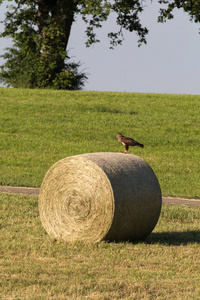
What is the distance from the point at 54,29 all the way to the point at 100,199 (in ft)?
85.2

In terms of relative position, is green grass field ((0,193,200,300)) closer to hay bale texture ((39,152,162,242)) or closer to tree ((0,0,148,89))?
hay bale texture ((39,152,162,242))

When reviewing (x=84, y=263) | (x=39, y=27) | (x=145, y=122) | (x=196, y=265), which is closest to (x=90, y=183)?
(x=84, y=263)

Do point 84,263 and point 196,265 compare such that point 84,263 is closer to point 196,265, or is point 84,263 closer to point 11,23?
point 196,265

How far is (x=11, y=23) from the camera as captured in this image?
34.7 m

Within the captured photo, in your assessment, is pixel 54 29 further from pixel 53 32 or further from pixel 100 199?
pixel 100 199

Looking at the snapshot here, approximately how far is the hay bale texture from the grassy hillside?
543 centimetres

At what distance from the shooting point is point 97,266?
711cm

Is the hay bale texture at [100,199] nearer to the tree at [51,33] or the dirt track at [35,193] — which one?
the dirt track at [35,193]

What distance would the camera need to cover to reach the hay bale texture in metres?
8.28

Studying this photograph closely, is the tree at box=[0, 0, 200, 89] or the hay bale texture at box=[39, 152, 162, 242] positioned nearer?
the hay bale texture at box=[39, 152, 162, 242]

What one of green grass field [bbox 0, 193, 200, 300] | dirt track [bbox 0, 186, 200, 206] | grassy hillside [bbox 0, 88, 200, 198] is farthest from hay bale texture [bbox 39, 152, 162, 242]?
grassy hillside [bbox 0, 88, 200, 198]

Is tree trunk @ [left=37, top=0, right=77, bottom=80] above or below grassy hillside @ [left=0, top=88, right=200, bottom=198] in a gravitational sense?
above

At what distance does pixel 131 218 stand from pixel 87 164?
115cm

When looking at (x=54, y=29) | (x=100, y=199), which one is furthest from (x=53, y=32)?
(x=100, y=199)
